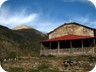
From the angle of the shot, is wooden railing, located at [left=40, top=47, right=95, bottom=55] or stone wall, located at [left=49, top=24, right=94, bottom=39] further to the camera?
stone wall, located at [left=49, top=24, right=94, bottom=39]

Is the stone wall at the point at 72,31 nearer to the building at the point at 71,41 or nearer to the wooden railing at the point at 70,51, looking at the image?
the building at the point at 71,41

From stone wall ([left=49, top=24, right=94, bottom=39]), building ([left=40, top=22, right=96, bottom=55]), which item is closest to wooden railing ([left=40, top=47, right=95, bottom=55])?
building ([left=40, top=22, right=96, bottom=55])

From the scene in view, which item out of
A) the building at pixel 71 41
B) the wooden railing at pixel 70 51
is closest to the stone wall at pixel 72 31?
the building at pixel 71 41

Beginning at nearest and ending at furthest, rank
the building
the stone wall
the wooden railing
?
the wooden railing < the building < the stone wall

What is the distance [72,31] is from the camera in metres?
38.7

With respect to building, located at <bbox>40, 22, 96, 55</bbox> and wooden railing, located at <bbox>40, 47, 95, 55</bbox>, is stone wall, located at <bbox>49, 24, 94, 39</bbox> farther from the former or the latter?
wooden railing, located at <bbox>40, 47, 95, 55</bbox>

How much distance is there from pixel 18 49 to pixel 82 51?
15324 millimetres

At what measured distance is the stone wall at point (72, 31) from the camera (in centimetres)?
3669

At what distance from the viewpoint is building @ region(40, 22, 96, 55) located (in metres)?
32.9

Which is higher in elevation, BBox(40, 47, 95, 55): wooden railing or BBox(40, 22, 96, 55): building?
BBox(40, 22, 96, 55): building

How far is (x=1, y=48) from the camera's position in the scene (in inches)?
1592

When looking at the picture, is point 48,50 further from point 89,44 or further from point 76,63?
point 76,63

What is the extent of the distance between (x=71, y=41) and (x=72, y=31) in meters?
4.88

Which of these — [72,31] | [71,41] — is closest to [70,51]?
[71,41]
